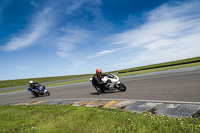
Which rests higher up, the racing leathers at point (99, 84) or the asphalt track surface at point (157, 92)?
the racing leathers at point (99, 84)

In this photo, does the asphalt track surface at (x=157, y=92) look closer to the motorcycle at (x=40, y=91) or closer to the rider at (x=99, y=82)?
the rider at (x=99, y=82)

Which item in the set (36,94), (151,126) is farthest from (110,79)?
(36,94)

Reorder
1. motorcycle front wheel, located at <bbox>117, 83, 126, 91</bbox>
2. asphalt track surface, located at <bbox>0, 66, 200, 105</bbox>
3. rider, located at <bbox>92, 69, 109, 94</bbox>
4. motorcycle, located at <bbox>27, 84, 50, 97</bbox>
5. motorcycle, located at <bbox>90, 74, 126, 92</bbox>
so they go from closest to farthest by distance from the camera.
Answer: asphalt track surface, located at <bbox>0, 66, 200, 105</bbox>, motorcycle front wheel, located at <bbox>117, 83, 126, 91</bbox>, motorcycle, located at <bbox>90, 74, 126, 92</bbox>, rider, located at <bbox>92, 69, 109, 94</bbox>, motorcycle, located at <bbox>27, 84, 50, 97</bbox>

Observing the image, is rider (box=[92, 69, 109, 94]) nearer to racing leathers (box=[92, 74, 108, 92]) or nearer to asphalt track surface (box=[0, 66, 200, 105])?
racing leathers (box=[92, 74, 108, 92])

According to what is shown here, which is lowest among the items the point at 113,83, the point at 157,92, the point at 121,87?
the point at 157,92

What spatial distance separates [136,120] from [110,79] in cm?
643

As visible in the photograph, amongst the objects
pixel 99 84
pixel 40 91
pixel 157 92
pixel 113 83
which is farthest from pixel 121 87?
pixel 40 91

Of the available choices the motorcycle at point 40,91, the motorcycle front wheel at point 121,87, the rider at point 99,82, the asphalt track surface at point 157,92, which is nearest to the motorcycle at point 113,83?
the motorcycle front wheel at point 121,87

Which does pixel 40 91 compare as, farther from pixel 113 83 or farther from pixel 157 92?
pixel 157 92

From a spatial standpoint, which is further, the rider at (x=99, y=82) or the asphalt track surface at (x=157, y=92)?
the rider at (x=99, y=82)

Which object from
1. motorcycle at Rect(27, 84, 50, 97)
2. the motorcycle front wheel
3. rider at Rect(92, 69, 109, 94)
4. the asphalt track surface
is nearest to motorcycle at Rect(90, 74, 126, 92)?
the motorcycle front wheel

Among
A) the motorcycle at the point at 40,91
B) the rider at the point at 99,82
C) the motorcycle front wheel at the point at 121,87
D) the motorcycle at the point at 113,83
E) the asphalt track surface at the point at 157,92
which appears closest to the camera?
the asphalt track surface at the point at 157,92

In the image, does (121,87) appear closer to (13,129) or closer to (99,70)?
(99,70)

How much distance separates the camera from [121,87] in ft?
33.3
